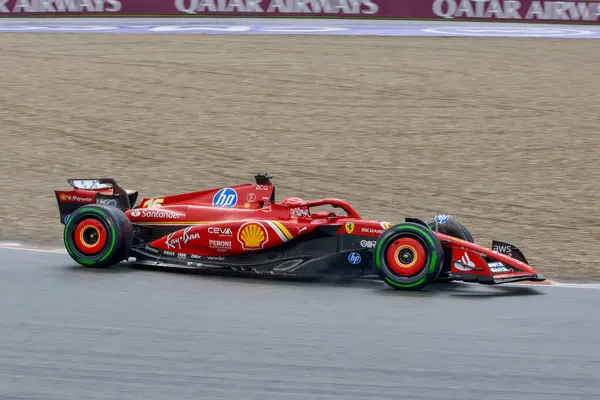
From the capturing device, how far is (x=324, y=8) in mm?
31844

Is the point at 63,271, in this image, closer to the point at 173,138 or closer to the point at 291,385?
the point at 291,385

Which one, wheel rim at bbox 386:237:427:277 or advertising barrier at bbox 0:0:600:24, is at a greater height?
advertising barrier at bbox 0:0:600:24

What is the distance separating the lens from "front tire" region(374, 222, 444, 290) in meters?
7.39

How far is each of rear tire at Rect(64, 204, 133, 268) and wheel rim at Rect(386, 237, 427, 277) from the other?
2149mm

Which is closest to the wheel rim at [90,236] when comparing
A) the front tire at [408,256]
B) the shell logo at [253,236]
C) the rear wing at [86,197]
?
the rear wing at [86,197]

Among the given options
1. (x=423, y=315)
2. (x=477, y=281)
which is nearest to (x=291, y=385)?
(x=423, y=315)

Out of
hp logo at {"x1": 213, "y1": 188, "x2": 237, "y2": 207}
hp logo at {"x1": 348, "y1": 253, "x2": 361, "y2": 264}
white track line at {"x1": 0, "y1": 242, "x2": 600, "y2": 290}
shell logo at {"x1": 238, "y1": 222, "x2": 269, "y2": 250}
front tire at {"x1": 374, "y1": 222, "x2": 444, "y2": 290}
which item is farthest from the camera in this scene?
hp logo at {"x1": 213, "y1": 188, "x2": 237, "y2": 207}

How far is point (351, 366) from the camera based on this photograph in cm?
574

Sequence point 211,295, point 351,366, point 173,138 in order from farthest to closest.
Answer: point 173,138
point 211,295
point 351,366

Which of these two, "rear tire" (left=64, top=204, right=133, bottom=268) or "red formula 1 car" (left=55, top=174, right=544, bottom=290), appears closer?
"red formula 1 car" (left=55, top=174, right=544, bottom=290)

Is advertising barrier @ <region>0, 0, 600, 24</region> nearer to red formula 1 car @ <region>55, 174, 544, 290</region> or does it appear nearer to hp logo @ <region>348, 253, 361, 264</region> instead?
red formula 1 car @ <region>55, 174, 544, 290</region>

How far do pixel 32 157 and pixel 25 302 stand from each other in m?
7.73

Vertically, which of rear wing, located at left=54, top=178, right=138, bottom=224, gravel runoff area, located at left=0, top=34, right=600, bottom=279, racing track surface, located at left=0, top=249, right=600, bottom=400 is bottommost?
racing track surface, located at left=0, top=249, right=600, bottom=400

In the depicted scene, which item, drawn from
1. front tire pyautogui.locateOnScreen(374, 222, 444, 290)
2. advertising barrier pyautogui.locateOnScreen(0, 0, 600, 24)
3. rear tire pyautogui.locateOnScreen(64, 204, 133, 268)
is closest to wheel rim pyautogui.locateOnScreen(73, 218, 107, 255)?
rear tire pyautogui.locateOnScreen(64, 204, 133, 268)
